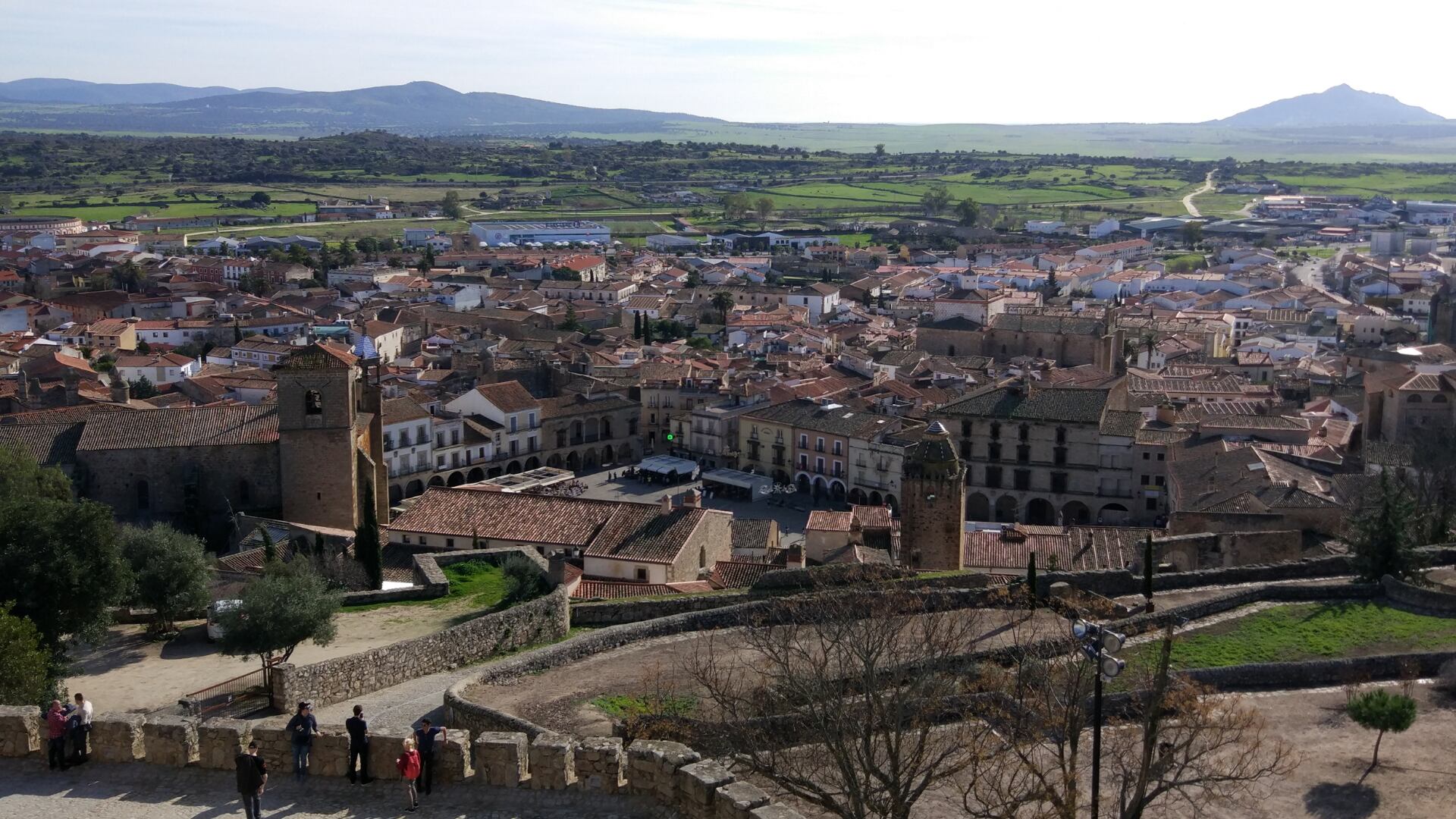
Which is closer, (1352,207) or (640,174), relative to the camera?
(1352,207)

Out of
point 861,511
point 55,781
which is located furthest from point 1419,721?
point 861,511

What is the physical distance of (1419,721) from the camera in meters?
15.2

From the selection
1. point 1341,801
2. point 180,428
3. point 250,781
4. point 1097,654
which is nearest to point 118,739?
point 250,781

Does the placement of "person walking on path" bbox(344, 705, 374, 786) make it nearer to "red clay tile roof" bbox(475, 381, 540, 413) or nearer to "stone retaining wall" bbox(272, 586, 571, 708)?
"stone retaining wall" bbox(272, 586, 571, 708)

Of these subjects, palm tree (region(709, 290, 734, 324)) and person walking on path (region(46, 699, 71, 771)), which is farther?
palm tree (region(709, 290, 734, 324))

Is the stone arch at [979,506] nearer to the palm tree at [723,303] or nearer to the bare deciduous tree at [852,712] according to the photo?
the bare deciduous tree at [852,712]

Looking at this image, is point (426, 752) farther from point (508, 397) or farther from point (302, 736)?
point (508, 397)

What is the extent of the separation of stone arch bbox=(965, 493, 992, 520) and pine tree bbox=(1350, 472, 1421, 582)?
885 inches

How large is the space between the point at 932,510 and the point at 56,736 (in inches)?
631

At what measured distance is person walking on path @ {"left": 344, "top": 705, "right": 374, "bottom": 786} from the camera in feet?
34.8

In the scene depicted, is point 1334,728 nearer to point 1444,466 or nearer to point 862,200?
point 1444,466

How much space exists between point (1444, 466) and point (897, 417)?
59.1 feet

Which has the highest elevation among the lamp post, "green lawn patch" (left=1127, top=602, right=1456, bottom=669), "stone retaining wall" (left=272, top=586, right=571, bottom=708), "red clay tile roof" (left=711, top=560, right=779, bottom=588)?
the lamp post

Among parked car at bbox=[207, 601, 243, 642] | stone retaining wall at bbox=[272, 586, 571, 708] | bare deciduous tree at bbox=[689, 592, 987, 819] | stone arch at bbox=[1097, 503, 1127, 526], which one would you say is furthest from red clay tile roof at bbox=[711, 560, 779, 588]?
stone arch at bbox=[1097, 503, 1127, 526]
